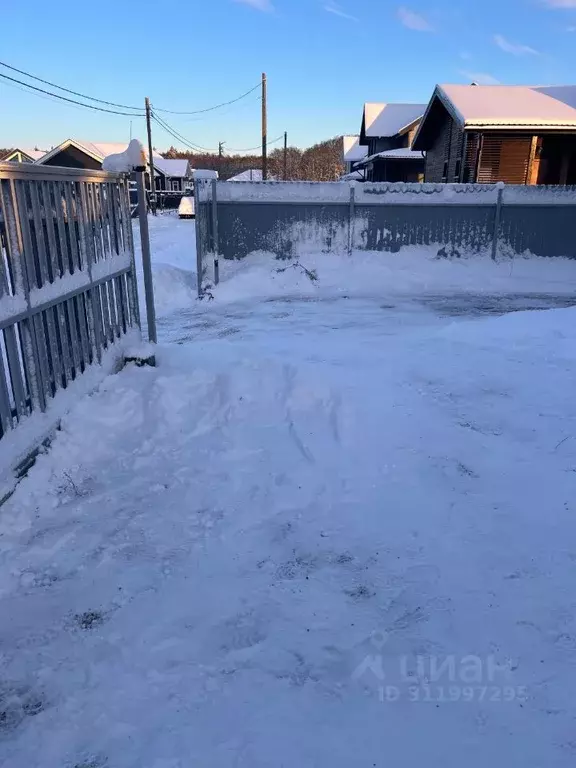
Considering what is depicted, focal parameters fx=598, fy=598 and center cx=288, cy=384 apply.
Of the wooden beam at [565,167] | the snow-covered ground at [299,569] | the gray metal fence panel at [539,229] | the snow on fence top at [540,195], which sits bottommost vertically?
the snow-covered ground at [299,569]

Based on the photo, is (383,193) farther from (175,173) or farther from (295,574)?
(175,173)

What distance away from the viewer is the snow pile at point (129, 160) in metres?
5.93

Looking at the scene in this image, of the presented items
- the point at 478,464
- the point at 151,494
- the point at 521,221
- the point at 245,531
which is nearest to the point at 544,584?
the point at 478,464

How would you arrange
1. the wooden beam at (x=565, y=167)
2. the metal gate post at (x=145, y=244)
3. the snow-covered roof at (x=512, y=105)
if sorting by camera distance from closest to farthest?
the metal gate post at (x=145, y=244) < the snow-covered roof at (x=512, y=105) < the wooden beam at (x=565, y=167)

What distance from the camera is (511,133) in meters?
20.5

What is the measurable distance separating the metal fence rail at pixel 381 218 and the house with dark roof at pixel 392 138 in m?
19.6

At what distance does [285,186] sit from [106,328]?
8794 mm

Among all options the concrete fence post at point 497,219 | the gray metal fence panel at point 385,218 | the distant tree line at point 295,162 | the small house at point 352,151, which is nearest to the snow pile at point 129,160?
the gray metal fence panel at point 385,218

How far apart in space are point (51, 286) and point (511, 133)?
20.2 m

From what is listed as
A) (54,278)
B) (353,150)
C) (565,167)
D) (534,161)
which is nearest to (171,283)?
(54,278)

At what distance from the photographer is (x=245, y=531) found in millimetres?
3600

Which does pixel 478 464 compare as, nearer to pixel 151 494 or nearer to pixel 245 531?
pixel 245 531

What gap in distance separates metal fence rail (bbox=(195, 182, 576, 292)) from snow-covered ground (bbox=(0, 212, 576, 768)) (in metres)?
7.56

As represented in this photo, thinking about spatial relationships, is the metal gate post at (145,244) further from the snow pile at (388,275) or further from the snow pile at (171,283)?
the snow pile at (388,275)
